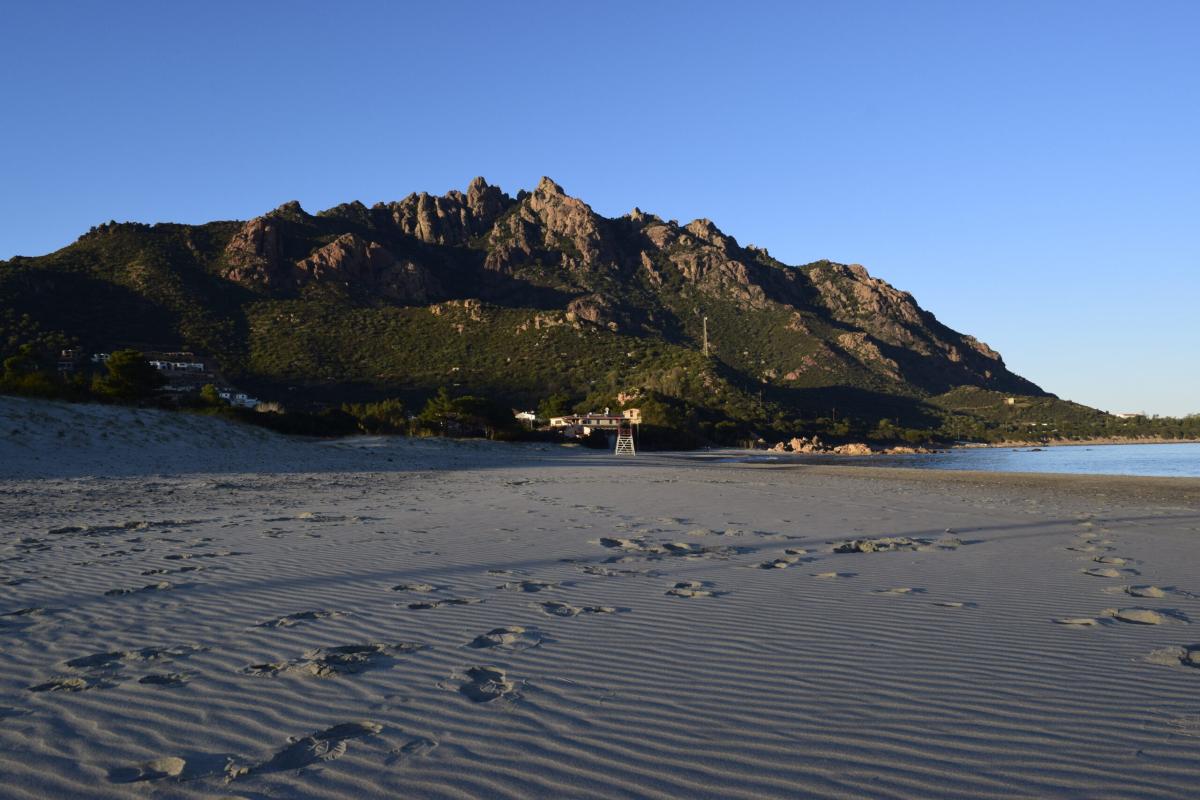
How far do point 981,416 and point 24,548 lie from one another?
4530 inches

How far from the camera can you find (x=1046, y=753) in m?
3.25

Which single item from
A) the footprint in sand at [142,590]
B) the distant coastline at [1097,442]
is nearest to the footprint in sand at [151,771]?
the footprint in sand at [142,590]

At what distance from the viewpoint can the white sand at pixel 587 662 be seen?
10.1ft

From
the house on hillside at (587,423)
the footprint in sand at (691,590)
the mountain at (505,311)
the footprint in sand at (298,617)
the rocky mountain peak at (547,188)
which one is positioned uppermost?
the rocky mountain peak at (547,188)

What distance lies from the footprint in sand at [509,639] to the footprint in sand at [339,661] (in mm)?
378

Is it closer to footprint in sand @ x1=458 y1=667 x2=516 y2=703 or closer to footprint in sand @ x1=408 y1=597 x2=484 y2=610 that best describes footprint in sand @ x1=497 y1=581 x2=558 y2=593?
footprint in sand @ x1=408 y1=597 x2=484 y2=610

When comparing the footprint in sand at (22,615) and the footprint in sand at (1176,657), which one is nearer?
the footprint in sand at (1176,657)

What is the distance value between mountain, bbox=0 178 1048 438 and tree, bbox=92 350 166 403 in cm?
2747

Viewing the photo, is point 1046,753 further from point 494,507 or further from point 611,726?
point 494,507

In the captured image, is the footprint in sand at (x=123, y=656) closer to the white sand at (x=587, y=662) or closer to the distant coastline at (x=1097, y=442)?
the white sand at (x=587, y=662)

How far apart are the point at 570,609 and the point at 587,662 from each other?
56.3 inches

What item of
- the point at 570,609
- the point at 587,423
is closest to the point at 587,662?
the point at 570,609

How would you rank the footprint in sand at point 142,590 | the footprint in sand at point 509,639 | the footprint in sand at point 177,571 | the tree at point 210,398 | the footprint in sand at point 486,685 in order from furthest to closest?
the tree at point 210,398
the footprint in sand at point 177,571
the footprint in sand at point 142,590
the footprint in sand at point 509,639
the footprint in sand at point 486,685

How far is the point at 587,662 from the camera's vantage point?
459cm
